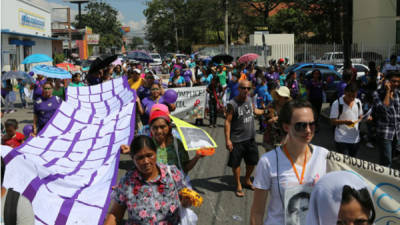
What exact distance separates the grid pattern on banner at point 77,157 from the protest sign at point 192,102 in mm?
2551

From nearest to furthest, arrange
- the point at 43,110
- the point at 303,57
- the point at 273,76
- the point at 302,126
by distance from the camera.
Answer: the point at 302,126, the point at 43,110, the point at 273,76, the point at 303,57

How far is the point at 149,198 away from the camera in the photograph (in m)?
2.74

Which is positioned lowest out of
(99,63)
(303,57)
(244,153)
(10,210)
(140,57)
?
(244,153)

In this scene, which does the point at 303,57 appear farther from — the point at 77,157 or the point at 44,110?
the point at 77,157

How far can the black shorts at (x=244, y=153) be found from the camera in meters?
6.04

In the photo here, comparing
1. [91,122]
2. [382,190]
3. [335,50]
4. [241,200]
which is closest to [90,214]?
[241,200]

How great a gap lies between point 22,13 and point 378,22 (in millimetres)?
28525

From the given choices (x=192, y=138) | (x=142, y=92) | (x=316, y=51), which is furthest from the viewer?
(x=316, y=51)

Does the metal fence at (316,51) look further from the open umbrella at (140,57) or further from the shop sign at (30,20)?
the shop sign at (30,20)

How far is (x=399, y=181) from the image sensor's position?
3.34 m

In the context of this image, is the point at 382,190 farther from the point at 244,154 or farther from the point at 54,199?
the point at 54,199

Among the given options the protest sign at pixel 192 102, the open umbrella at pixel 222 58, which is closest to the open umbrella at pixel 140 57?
the open umbrella at pixel 222 58

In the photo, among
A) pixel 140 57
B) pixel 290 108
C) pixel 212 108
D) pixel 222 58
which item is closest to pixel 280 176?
pixel 290 108

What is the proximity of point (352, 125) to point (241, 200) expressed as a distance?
75.1 inches
